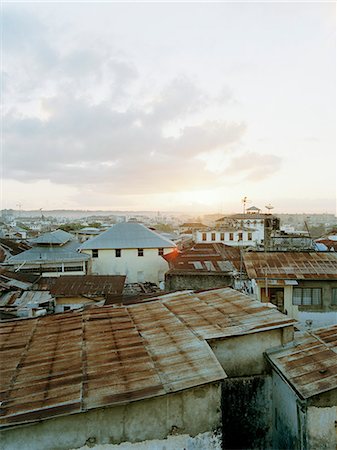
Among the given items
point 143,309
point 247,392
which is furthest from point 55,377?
point 247,392

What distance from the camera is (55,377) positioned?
664 cm

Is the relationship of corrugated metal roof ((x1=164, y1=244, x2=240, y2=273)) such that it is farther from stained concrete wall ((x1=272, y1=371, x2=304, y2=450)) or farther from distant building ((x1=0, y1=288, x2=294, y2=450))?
stained concrete wall ((x1=272, y1=371, x2=304, y2=450))

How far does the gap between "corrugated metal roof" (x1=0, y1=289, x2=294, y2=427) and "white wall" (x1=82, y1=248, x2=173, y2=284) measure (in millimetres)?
22164

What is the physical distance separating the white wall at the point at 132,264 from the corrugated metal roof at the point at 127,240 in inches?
18.9

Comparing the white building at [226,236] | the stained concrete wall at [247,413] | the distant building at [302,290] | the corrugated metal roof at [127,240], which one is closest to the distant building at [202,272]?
the distant building at [302,290]

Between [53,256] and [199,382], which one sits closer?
[199,382]

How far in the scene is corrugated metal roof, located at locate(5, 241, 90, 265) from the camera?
92.5 feet

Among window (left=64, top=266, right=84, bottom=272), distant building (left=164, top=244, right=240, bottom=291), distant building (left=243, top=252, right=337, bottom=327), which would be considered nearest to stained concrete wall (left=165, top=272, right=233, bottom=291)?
distant building (left=164, top=244, right=240, bottom=291)

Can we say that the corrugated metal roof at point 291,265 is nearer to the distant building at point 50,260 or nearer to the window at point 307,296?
the window at point 307,296

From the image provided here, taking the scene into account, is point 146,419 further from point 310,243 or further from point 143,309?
point 310,243

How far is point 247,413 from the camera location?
8.90m

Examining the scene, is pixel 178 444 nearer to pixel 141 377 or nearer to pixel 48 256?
pixel 141 377

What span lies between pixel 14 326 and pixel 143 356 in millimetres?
4106

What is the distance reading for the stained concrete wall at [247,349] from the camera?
28.0ft
